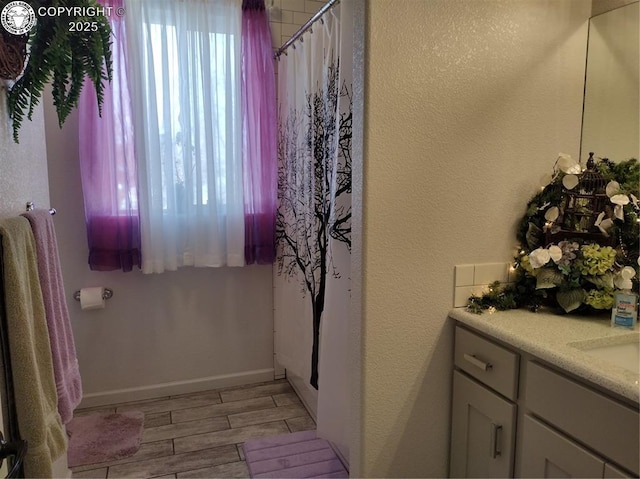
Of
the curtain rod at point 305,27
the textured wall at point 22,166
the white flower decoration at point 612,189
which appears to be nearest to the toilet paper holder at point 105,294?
the textured wall at point 22,166

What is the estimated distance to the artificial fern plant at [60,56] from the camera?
1143 millimetres

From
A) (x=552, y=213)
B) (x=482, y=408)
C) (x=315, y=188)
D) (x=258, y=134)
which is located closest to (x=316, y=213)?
(x=315, y=188)

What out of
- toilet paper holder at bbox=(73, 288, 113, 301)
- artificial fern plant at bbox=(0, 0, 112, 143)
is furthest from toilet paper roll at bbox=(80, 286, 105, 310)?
artificial fern plant at bbox=(0, 0, 112, 143)

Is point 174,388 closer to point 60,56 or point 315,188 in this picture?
point 315,188

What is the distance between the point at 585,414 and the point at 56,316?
1517 mm

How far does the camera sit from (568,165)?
62.2 inches

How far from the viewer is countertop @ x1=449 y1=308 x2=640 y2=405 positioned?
108 centimetres

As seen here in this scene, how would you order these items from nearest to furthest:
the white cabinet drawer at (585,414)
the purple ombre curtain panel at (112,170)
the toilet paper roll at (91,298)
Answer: the white cabinet drawer at (585,414) < the purple ombre curtain panel at (112,170) < the toilet paper roll at (91,298)

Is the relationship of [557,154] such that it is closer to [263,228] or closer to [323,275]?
[323,275]

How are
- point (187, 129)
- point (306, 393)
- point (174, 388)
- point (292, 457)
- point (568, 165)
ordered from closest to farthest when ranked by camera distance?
point (568, 165), point (292, 457), point (187, 129), point (306, 393), point (174, 388)

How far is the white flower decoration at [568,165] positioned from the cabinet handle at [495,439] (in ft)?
2.88

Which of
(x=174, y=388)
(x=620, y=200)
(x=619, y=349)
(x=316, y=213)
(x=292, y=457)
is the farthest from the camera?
(x=174, y=388)

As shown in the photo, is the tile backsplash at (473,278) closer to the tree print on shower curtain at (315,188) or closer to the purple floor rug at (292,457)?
the tree print on shower curtain at (315,188)

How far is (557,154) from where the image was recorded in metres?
1.70
